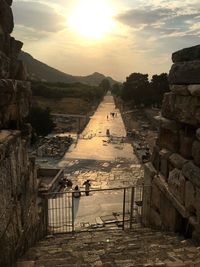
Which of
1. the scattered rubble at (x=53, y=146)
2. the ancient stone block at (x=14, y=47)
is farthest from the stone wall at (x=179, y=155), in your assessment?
the scattered rubble at (x=53, y=146)

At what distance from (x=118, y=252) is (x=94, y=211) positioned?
6997mm

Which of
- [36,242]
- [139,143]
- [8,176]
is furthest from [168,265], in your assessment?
[139,143]

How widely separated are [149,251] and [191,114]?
2419 mm

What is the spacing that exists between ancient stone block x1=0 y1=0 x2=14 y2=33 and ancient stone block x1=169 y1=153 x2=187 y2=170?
3783 mm

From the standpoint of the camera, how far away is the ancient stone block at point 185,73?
18.3 ft

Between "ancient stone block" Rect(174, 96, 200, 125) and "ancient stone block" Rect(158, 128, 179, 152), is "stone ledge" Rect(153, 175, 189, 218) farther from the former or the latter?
"ancient stone block" Rect(174, 96, 200, 125)

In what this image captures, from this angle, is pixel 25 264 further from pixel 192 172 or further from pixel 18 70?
pixel 18 70

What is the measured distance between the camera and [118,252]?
5.45 meters

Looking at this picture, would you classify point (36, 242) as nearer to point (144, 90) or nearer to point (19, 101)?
point (19, 101)

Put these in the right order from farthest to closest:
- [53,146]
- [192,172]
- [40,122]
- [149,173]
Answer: [40,122]
[53,146]
[149,173]
[192,172]

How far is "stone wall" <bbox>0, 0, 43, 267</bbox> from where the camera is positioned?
457 cm

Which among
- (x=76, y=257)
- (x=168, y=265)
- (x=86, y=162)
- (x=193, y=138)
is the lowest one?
(x=86, y=162)

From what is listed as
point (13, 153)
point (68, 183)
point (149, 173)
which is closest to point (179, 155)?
point (149, 173)

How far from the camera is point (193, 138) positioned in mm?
6047
